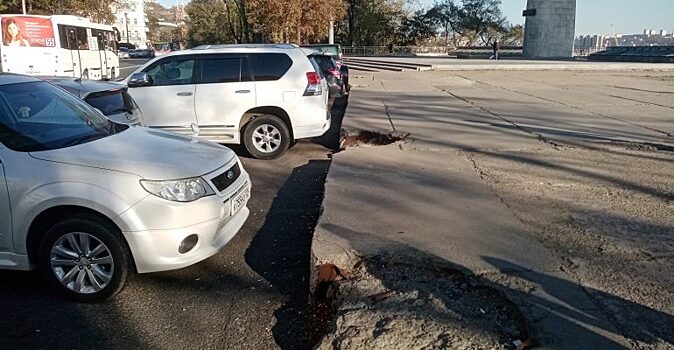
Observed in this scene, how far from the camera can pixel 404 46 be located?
69.2 metres

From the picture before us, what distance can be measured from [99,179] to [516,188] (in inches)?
176

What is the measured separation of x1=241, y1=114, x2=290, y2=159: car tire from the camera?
8258 millimetres

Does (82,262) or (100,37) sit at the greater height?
(100,37)

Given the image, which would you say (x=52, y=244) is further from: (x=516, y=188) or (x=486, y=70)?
(x=486, y=70)

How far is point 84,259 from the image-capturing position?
369 cm

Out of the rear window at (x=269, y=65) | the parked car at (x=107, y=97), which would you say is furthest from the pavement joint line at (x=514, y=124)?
the parked car at (x=107, y=97)

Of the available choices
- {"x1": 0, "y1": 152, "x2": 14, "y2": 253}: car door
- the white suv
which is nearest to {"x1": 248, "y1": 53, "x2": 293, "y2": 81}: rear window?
the white suv

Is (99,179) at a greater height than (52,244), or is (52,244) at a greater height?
(99,179)

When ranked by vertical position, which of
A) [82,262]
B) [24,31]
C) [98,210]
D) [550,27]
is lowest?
[82,262]

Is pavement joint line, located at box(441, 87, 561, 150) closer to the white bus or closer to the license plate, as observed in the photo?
the license plate

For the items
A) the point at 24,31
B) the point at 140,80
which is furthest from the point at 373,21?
the point at 140,80

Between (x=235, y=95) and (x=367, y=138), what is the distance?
8.45 ft

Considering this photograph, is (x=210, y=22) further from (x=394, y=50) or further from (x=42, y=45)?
(x=42, y=45)

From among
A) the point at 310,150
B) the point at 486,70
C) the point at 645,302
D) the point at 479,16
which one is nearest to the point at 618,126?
the point at 310,150
